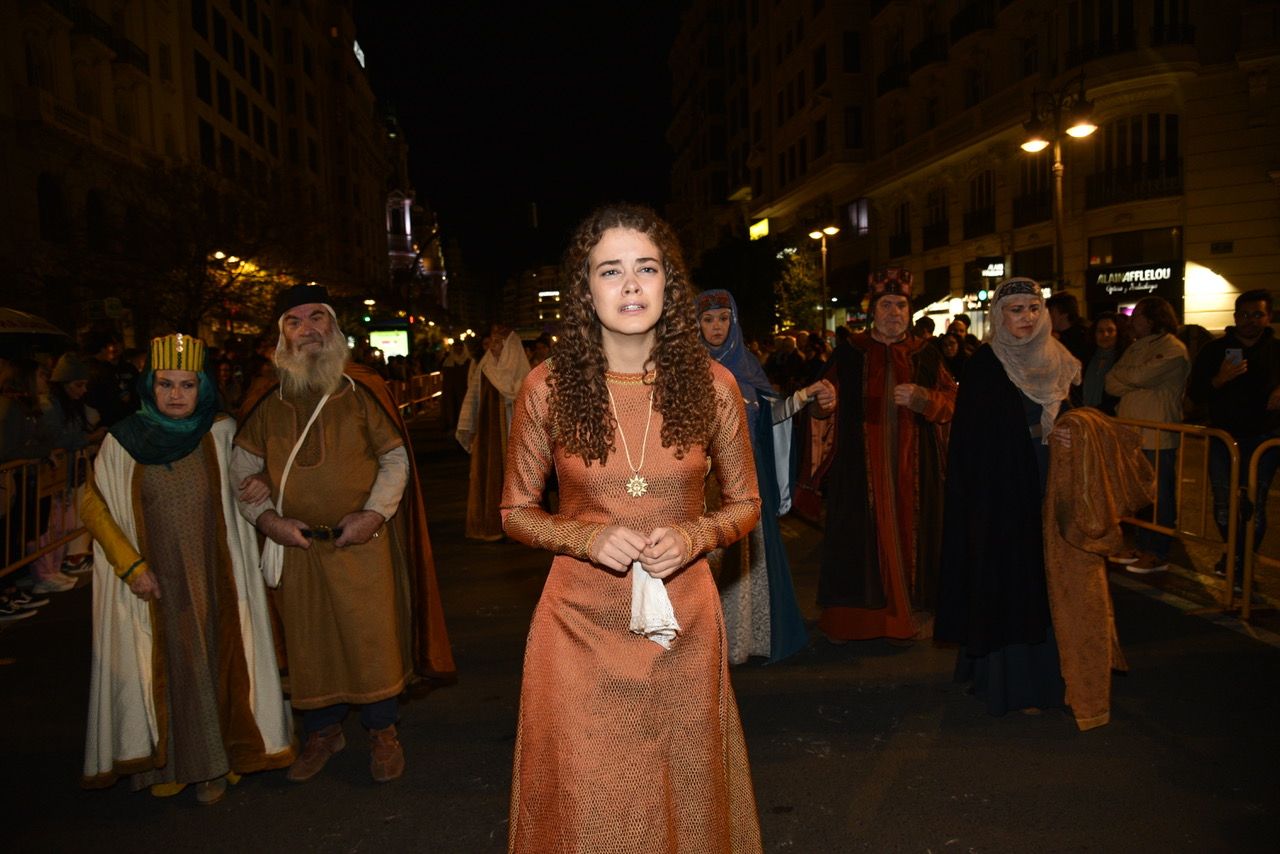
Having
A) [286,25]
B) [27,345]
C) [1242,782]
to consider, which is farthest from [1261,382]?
[286,25]

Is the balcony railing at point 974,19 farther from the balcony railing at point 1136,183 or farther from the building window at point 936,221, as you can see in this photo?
the balcony railing at point 1136,183

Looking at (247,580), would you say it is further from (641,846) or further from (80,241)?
(80,241)

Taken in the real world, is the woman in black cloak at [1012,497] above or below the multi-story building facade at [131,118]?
below

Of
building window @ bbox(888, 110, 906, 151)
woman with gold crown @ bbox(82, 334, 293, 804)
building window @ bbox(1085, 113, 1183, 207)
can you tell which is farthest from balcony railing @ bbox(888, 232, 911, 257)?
woman with gold crown @ bbox(82, 334, 293, 804)

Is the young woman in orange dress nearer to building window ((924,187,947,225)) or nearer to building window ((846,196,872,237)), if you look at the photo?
building window ((924,187,947,225))

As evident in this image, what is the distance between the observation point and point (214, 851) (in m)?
3.82

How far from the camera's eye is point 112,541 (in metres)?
3.96

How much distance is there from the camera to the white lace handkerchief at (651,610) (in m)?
2.38

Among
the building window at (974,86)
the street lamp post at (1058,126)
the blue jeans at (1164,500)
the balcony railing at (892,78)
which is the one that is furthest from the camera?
the balcony railing at (892,78)

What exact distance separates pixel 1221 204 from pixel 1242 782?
24.3 m

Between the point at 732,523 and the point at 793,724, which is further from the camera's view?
the point at 793,724

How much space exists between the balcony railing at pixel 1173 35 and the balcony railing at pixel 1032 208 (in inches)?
193

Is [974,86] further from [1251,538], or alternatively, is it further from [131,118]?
[131,118]

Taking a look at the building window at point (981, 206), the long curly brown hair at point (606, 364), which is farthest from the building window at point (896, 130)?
the long curly brown hair at point (606, 364)
